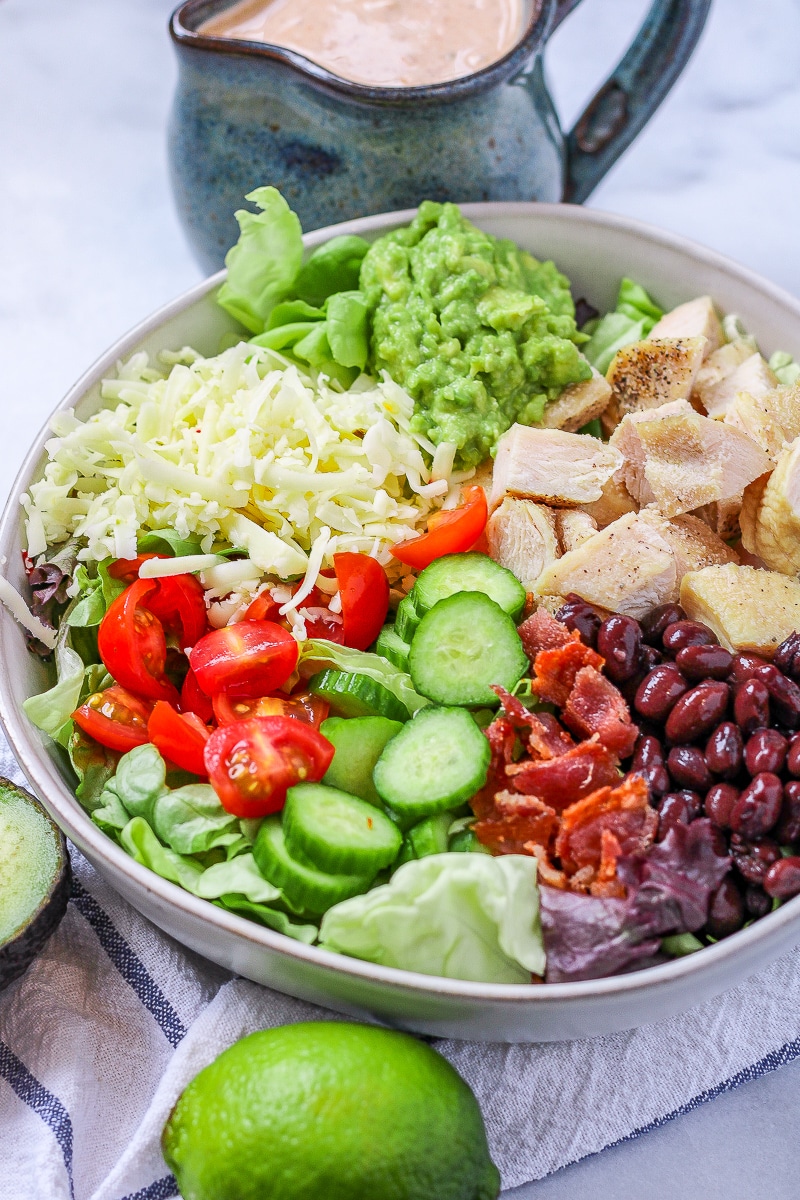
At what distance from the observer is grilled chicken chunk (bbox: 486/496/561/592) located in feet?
7.88

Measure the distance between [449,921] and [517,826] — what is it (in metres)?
0.24

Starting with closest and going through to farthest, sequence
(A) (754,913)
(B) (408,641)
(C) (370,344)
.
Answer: (A) (754,913)
(B) (408,641)
(C) (370,344)

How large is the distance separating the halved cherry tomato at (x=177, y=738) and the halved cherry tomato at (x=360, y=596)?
0.42 meters

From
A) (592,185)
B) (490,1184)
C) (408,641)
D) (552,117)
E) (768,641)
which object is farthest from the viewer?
(592,185)

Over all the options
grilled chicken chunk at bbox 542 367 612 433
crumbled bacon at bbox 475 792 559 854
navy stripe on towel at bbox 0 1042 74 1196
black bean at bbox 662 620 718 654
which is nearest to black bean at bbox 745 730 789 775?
black bean at bbox 662 620 718 654

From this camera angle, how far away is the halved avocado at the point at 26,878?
193 centimetres

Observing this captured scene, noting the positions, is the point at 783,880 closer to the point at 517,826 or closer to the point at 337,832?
the point at 517,826

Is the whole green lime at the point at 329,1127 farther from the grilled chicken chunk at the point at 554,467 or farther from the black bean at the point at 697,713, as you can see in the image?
the grilled chicken chunk at the point at 554,467

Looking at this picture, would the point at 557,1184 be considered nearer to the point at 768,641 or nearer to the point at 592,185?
the point at 768,641

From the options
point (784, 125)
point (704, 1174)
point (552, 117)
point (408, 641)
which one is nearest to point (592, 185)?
point (552, 117)

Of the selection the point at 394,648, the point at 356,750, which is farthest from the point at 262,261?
the point at 356,750

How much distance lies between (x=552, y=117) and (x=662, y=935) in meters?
2.22

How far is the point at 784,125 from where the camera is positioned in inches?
158

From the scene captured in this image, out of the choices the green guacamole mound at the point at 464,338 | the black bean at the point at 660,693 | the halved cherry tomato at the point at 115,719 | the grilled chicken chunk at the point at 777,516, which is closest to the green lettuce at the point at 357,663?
the halved cherry tomato at the point at 115,719
